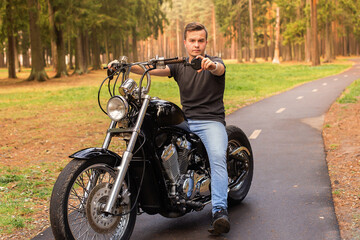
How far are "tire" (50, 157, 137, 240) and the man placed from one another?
2.91 feet

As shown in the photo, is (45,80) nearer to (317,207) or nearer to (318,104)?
(318,104)

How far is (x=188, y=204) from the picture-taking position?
4922 millimetres

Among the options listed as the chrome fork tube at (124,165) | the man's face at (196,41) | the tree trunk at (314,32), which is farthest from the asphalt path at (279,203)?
the tree trunk at (314,32)

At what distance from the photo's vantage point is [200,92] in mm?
5086

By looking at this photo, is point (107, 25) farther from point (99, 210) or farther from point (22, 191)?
point (99, 210)

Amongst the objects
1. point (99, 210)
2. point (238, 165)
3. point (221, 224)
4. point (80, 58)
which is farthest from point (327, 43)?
point (99, 210)

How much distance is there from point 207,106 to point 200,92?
0.17 metres

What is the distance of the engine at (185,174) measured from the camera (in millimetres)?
4742

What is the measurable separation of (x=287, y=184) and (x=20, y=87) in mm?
27362

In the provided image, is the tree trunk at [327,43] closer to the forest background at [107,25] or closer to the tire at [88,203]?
the forest background at [107,25]

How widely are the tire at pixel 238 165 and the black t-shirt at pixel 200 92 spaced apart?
0.70m

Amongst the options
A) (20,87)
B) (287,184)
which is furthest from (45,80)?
(287,184)

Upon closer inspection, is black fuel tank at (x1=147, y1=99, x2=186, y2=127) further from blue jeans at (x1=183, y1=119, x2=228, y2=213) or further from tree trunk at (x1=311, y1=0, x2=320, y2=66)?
tree trunk at (x1=311, y1=0, x2=320, y2=66)

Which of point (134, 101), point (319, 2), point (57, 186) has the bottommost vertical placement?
point (57, 186)
